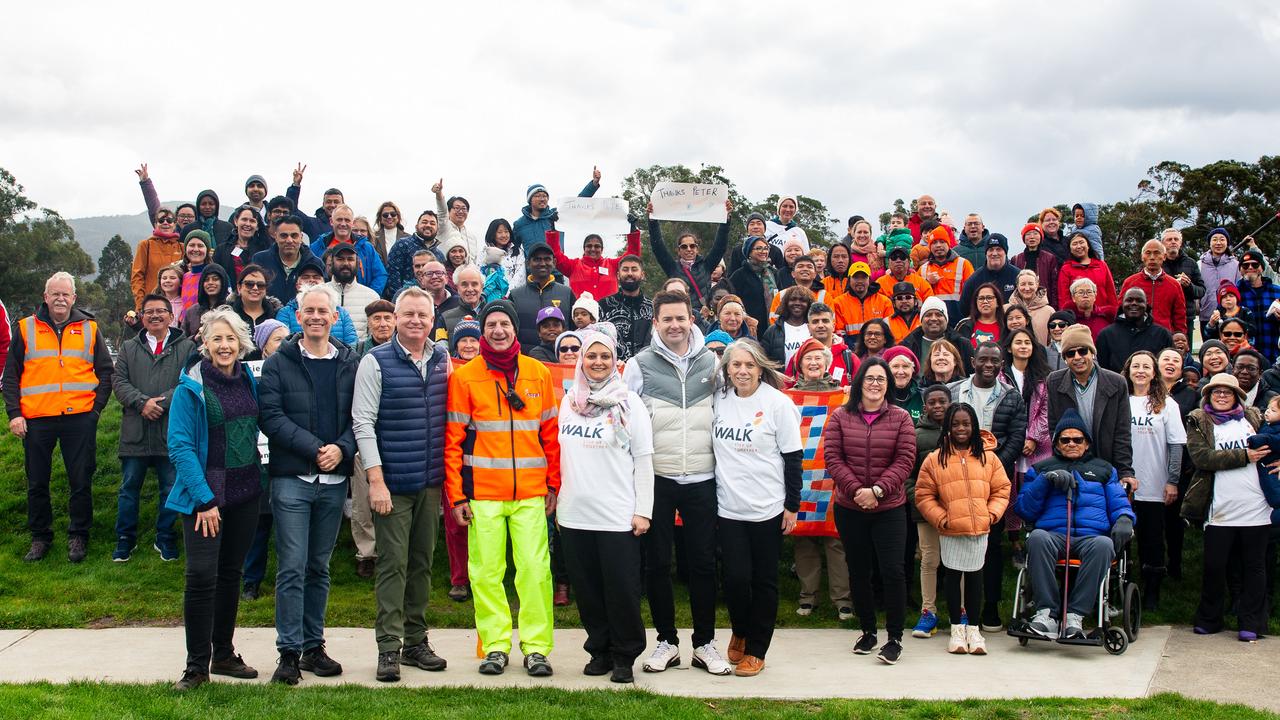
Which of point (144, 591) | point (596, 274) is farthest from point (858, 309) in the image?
point (144, 591)

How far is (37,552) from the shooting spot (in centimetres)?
949

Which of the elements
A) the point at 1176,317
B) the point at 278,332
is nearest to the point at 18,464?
the point at 278,332

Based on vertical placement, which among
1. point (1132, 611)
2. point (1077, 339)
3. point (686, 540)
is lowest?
point (1132, 611)

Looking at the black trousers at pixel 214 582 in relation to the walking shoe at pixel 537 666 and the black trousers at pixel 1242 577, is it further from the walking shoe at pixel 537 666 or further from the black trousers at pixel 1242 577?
the black trousers at pixel 1242 577

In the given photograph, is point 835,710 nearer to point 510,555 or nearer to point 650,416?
point 650,416

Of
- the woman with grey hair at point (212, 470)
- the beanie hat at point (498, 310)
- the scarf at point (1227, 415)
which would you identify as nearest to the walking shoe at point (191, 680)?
the woman with grey hair at point (212, 470)

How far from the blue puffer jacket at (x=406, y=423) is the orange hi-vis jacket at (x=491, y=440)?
114 millimetres

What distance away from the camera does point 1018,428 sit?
819cm

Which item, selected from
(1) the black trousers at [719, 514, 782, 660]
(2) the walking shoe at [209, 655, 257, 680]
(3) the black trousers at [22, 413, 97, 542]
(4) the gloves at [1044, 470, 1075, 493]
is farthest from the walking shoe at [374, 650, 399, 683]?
(4) the gloves at [1044, 470, 1075, 493]

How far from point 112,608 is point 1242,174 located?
37.1 m

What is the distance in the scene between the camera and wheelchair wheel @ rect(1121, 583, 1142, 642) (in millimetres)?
7520

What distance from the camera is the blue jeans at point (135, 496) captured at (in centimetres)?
947

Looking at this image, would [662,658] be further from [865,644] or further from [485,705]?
[865,644]

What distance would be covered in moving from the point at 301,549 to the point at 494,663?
4.57ft
